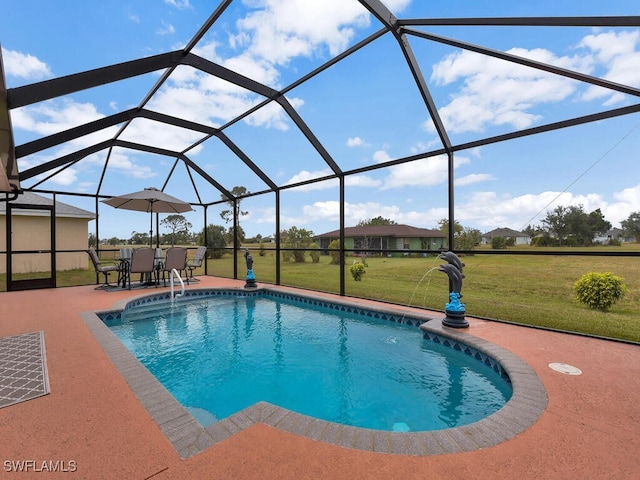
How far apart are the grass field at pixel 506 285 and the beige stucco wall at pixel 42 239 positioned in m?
0.90

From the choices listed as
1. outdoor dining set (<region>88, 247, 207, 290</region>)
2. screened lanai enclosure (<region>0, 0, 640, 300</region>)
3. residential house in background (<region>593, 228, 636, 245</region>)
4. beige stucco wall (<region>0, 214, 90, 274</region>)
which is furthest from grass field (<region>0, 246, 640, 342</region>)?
outdoor dining set (<region>88, 247, 207, 290</region>)

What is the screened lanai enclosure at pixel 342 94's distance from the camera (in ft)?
11.6

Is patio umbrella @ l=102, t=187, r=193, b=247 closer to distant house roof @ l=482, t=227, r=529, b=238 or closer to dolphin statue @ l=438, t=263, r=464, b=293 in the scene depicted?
dolphin statue @ l=438, t=263, r=464, b=293

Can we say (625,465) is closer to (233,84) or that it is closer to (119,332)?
(119,332)

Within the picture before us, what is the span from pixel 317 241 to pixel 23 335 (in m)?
19.0

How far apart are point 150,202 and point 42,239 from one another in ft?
22.8

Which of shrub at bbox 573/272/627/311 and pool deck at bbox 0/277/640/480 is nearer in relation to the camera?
pool deck at bbox 0/277/640/480

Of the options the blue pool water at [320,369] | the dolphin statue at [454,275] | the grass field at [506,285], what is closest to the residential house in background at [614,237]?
the grass field at [506,285]

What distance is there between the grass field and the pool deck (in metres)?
2.56

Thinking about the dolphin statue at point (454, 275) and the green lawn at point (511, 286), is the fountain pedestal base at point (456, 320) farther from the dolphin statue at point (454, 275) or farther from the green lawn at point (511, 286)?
the green lawn at point (511, 286)

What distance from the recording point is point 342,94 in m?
5.64

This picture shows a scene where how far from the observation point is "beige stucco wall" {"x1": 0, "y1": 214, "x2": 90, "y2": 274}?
11.4 m

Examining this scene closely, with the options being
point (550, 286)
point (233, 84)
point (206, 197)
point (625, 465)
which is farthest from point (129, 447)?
point (550, 286)

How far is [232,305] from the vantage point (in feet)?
22.9
